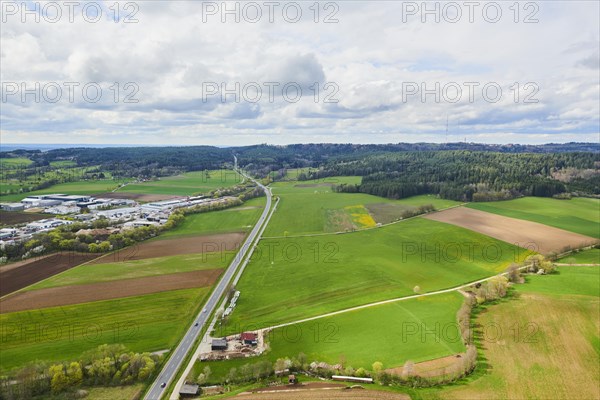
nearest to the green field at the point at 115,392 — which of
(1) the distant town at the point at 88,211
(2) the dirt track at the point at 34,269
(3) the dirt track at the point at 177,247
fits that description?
(2) the dirt track at the point at 34,269

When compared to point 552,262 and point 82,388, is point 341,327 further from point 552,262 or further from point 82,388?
point 552,262

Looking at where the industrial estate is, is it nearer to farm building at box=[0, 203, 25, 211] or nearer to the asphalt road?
the asphalt road

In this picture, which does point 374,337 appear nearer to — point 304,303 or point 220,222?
point 304,303

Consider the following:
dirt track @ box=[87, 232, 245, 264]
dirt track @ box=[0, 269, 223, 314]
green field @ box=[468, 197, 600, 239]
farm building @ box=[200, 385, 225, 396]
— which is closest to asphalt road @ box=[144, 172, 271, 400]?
dirt track @ box=[0, 269, 223, 314]

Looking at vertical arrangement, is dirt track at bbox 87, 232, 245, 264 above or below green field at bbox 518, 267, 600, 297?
above

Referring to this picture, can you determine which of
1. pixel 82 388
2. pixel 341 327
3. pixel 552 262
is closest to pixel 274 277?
pixel 341 327

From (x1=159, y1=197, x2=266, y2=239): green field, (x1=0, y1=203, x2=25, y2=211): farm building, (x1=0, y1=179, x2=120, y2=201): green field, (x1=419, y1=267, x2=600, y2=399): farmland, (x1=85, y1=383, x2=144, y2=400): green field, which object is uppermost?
(x1=0, y1=179, x2=120, y2=201): green field

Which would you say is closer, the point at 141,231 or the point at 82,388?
the point at 82,388
